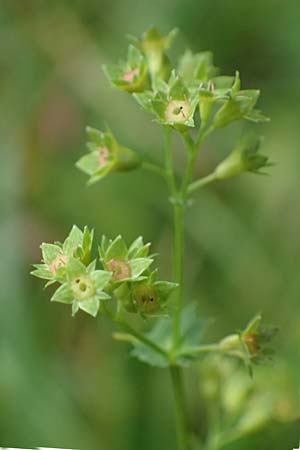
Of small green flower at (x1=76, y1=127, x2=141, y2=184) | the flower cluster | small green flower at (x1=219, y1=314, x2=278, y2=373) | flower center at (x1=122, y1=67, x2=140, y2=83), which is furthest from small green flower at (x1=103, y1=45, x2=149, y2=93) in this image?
small green flower at (x1=219, y1=314, x2=278, y2=373)

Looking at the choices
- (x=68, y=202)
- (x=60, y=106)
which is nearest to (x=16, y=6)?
(x=60, y=106)

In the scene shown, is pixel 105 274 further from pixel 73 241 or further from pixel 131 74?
pixel 131 74

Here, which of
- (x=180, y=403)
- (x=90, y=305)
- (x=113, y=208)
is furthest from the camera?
(x=113, y=208)

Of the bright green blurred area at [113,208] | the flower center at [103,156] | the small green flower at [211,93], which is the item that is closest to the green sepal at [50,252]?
the flower center at [103,156]

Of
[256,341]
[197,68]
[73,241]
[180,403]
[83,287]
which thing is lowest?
[180,403]

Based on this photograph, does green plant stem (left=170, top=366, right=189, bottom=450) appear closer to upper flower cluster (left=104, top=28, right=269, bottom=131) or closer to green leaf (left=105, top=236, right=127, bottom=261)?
green leaf (left=105, top=236, right=127, bottom=261)

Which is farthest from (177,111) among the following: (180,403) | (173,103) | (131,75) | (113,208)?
(113,208)

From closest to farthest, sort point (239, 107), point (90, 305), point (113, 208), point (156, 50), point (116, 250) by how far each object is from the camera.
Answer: point (90, 305) → point (116, 250) → point (239, 107) → point (156, 50) → point (113, 208)
